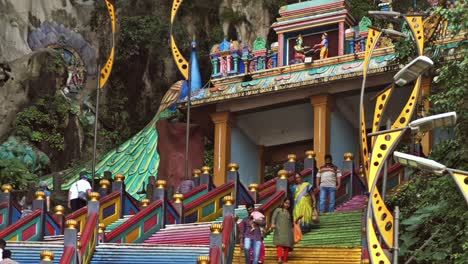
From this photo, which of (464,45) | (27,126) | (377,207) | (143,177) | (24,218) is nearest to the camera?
(377,207)

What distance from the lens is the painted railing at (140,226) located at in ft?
67.8

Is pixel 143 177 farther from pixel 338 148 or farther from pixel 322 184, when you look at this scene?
pixel 322 184

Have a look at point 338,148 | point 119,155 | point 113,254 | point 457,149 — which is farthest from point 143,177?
point 457,149

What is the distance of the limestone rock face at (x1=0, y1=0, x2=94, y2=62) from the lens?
4197cm

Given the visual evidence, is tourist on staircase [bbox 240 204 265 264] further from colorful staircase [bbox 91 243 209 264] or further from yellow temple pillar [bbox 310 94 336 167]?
yellow temple pillar [bbox 310 94 336 167]

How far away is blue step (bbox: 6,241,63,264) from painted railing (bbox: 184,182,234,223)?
2787 mm

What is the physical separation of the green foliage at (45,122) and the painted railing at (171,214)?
1765 centimetres

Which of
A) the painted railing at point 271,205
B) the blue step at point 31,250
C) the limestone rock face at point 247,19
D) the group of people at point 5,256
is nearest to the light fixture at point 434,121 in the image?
the group of people at point 5,256

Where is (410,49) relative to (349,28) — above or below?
below

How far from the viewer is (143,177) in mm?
31781

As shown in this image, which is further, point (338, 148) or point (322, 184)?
point (338, 148)

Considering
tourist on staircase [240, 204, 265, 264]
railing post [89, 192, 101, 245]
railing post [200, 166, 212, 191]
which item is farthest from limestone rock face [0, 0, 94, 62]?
tourist on staircase [240, 204, 265, 264]

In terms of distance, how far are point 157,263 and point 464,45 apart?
5430 mm

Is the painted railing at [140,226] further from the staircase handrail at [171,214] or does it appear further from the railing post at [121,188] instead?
the railing post at [121,188]
